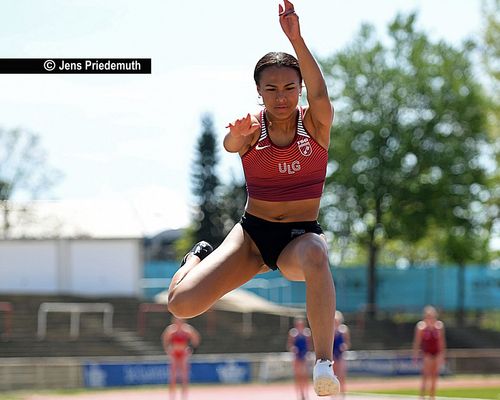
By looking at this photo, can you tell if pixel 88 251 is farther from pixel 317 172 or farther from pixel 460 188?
pixel 317 172

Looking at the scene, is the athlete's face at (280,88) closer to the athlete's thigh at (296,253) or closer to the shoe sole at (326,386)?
the athlete's thigh at (296,253)

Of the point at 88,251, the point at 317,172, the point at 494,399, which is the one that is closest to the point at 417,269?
the point at 88,251

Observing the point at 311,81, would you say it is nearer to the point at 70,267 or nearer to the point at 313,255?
the point at 313,255

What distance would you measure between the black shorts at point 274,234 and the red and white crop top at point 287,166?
0.18 meters

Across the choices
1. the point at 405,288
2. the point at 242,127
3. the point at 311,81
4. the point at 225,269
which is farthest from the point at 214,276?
the point at 405,288

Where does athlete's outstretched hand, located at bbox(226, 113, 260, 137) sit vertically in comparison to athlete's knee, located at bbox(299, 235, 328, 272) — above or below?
above

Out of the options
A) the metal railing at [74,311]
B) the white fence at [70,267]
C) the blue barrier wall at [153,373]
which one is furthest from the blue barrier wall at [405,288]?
the blue barrier wall at [153,373]

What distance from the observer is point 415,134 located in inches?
2074

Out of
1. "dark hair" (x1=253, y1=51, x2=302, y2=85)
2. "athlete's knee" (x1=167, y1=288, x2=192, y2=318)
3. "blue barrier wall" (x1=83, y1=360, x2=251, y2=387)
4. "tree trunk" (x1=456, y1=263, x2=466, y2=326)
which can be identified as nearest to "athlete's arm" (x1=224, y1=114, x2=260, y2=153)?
"dark hair" (x1=253, y1=51, x2=302, y2=85)

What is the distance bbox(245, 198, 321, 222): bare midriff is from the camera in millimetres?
7672

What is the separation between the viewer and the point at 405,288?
51281 mm

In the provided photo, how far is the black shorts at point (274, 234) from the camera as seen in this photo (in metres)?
7.64

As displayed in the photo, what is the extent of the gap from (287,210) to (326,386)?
4.33 feet

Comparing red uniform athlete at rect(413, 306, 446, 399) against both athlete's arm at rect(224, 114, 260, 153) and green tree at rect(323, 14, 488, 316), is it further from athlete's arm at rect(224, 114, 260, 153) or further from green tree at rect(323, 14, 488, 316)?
green tree at rect(323, 14, 488, 316)
